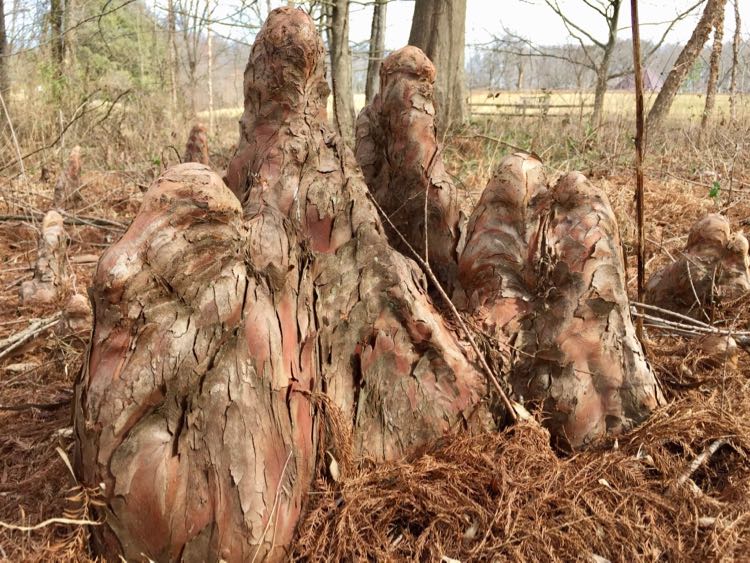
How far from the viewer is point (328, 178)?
1964 millimetres

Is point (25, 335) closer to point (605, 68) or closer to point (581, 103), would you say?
point (581, 103)

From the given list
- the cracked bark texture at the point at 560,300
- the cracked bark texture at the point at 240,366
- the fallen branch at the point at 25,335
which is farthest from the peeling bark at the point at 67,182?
the cracked bark texture at the point at 560,300

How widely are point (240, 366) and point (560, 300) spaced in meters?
1.08

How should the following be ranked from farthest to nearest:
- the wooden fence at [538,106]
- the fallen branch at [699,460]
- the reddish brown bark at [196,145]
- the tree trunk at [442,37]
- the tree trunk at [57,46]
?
the tree trunk at [57,46], the wooden fence at [538,106], the tree trunk at [442,37], the reddish brown bark at [196,145], the fallen branch at [699,460]

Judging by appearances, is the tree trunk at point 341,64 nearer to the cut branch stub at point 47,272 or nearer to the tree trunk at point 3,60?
the cut branch stub at point 47,272

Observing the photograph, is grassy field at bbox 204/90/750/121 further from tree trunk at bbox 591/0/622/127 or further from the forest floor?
the forest floor

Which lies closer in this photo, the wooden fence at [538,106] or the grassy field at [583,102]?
the wooden fence at [538,106]

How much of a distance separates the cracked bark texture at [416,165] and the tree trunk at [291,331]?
0.05ft

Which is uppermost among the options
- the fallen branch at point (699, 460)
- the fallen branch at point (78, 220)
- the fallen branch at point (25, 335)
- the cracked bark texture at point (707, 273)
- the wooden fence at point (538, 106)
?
the wooden fence at point (538, 106)

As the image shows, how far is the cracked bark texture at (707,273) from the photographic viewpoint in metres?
2.68

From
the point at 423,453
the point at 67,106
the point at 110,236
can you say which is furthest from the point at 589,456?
the point at 67,106

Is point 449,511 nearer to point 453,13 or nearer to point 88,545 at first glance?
point 88,545

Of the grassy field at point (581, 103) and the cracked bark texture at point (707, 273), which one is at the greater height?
the grassy field at point (581, 103)

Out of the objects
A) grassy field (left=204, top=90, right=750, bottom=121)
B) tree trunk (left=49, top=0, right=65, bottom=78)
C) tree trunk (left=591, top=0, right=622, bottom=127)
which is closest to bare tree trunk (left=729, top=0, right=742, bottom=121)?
grassy field (left=204, top=90, right=750, bottom=121)
